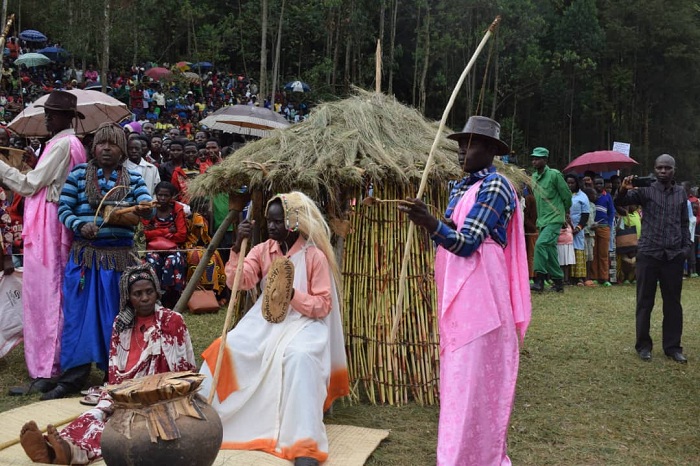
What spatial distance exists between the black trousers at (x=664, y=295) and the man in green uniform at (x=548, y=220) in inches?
148

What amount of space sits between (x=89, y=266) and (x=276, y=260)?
1738 millimetres

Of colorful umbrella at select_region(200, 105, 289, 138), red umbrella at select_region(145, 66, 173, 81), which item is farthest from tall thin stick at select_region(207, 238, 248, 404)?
red umbrella at select_region(145, 66, 173, 81)

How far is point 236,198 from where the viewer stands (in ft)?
19.1

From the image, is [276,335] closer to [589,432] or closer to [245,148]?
[245,148]

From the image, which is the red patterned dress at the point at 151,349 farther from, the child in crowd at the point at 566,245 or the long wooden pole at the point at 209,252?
the child in crowd at the point at 566,245

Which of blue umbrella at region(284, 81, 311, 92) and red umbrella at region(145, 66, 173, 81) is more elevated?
blue umbrella at region(284, 81, 311, 92)

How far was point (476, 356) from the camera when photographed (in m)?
3.92

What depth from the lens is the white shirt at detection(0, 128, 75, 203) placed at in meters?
5.80

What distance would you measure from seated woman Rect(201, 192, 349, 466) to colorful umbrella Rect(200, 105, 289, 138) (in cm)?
763

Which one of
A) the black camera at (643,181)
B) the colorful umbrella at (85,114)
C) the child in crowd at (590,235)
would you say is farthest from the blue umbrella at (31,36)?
the black camera at (643,181)

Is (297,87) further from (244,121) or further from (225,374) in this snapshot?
(225,374)

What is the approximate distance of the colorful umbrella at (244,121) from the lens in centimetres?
1270

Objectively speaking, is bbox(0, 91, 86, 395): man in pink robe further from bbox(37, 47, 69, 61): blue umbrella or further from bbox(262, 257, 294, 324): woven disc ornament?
bbox(37, 47, 69, 61): blue umbrella

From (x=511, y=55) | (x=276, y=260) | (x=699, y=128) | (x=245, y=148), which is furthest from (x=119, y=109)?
(x=699, y=128)
